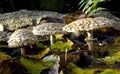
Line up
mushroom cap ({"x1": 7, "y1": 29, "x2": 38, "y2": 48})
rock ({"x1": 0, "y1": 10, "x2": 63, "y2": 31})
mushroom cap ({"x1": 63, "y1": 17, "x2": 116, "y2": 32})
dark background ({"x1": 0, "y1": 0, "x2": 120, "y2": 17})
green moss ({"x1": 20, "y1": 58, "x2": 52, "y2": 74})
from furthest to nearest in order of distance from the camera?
1. dark background ({"x1": 0, "y1": 0, "x2": 120, "y2": 17})
2. rock ({"x1": 0, "y1": 10, "x2": 63, "y2": 31})
3. mushroom cap ({"x1": 7, "y1": 29, "x2": 38, "y2": 48})
4. mushroom cap ({"x1": 63, "y1": 17, "x2": 116, "y2": 32})
5. green moss ({"x1": 20, "y1": 58, "x2": 52, "y2": 74})

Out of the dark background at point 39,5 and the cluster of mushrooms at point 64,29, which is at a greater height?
the cluster of mushrooms at point 64,29

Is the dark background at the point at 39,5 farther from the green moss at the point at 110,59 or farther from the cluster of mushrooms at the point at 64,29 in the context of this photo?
the green moss at the point at 110,59

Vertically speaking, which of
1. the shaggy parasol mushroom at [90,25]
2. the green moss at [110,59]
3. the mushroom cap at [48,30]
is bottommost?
the green moss at [110,59]

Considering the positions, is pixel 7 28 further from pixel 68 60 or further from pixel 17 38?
pixel 68 60

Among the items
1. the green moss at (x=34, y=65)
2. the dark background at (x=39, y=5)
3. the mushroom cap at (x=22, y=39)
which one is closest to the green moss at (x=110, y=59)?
the green moss at (x=34, y=65)

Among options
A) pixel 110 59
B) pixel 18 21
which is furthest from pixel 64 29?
pixel 18 21

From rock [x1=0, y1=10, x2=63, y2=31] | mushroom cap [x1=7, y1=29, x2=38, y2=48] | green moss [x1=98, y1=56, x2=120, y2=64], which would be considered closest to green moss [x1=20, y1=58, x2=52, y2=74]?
mushroom cap [x1=7, y1=29, x2=38, y2=48]

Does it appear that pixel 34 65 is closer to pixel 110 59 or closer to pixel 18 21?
pixel 110 59

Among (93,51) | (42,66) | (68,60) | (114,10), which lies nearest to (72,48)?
(93,51)

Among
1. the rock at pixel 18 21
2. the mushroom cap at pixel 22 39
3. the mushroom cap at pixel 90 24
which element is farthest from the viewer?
the rock at pixel 18 21

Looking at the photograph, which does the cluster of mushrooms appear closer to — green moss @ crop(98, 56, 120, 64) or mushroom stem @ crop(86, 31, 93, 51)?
mushroom stem @ crop(86, 31, 93, 51)

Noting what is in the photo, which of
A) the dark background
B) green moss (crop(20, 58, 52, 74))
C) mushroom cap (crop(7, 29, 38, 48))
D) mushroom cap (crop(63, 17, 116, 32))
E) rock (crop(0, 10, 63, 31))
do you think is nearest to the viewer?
green moss (crop(20, 58, 52, 74))

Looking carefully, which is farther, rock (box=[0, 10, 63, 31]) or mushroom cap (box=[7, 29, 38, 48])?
rock (box=[0, 10, 63, 31])
